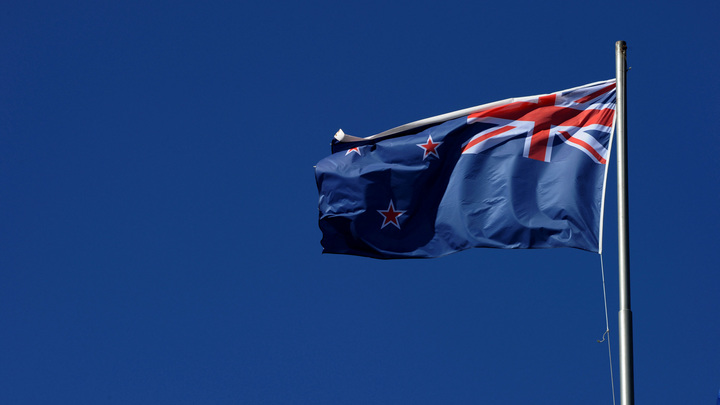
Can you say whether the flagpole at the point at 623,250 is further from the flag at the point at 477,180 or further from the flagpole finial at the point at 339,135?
the flagpole finial at the point at 339,135

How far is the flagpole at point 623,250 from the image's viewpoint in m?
12.7

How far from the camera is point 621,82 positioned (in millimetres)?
14805

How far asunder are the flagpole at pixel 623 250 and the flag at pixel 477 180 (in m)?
2.07

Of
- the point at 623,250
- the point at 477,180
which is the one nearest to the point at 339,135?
the point at 477,180

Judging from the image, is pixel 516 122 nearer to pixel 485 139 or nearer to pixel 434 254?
pixel 485 139

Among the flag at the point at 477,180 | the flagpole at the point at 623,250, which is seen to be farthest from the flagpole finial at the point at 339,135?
the flagpole at the point at 623,250

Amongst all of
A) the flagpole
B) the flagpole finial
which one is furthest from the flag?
the flagpole

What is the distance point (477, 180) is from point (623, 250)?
5.00 m

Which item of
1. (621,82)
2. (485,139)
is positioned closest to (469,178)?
(485,139)

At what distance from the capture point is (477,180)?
1814 cm

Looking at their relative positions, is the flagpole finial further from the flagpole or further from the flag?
the flagpole

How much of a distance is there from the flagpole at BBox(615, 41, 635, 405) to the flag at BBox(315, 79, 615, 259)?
6.79ft

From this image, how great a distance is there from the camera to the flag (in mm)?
16750

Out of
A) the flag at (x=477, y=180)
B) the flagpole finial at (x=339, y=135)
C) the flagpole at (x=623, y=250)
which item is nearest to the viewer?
the flagpole at (x=623, y=250)
